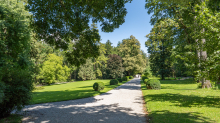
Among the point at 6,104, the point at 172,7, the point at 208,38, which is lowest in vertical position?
the point at 6,104

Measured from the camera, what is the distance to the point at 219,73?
17.7ft

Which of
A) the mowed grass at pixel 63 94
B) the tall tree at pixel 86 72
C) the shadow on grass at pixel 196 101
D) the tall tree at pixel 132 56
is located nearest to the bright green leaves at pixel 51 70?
the tall tree at pixel 86 72

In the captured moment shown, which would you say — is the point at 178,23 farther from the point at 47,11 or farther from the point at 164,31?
the point at 47,11

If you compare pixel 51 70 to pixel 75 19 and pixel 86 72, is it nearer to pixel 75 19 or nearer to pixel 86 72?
pixel 86 72

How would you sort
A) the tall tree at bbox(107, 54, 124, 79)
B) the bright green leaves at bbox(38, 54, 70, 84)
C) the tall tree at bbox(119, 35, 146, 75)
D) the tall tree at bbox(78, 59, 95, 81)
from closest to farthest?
the bright green leaves at bbox(38, 54, 70, 84)
the tall tree at bbox(107, 54, 124, 79)
the tall tree at bbox(119, 35, 146, 75)
the tall tree at bbox(78, 59, 95, 81)

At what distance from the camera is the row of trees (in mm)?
5520

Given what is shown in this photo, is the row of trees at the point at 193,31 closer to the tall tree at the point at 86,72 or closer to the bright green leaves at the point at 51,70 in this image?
the bright green leaves at the point at 51,70

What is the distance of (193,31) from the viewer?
7988mm

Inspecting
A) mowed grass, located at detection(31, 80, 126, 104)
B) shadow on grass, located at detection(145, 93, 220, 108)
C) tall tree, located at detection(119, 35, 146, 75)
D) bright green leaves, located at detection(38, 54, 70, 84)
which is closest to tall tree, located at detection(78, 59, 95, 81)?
bright green leaves, located at detection(38, 54, 70, 84)

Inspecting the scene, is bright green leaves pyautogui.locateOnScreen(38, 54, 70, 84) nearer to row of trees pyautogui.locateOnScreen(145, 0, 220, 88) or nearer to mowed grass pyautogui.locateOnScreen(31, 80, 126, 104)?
mowed grass pyautogui.locateOnScreen(31, 80, 126, 104)

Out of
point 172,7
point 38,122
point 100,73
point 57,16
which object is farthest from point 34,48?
point 100,73

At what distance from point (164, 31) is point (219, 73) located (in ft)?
Result: 33.4

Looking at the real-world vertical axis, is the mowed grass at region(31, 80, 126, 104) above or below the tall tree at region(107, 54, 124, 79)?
below

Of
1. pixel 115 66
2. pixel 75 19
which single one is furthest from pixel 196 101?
pixel 115 66
